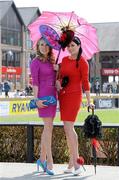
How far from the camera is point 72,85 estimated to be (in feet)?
25.2

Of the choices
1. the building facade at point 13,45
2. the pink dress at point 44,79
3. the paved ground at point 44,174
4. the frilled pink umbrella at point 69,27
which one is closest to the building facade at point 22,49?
the building facade at point 13,45

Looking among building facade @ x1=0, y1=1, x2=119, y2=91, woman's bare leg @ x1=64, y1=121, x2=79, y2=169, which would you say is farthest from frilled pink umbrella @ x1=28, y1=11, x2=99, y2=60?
building facade @ x1=0, y1=1, x2=119, y2=91

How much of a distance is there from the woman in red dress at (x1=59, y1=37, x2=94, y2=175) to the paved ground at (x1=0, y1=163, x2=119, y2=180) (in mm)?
216

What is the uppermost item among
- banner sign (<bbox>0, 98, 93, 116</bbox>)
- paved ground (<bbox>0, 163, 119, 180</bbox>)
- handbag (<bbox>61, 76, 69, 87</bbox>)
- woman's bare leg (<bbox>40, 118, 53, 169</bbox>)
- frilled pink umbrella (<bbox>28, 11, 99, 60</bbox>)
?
frilled pink umbrella (<bbox>28, 11, 99, 60</bbox>)

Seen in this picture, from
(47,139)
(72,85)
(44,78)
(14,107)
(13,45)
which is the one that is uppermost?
(13,45)

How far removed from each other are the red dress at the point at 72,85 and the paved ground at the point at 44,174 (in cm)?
79

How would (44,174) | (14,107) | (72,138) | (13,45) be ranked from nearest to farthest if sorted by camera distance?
(72,138) → (44,174) → (14,107) → (13,45)

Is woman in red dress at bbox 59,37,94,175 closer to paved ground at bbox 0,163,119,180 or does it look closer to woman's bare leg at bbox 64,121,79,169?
woman's bare leg at bbox 64,121,79,169

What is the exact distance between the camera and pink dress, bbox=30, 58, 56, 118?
302 inches

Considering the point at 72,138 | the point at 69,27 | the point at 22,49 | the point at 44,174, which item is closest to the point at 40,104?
the point at 72,138

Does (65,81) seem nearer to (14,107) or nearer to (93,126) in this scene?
(93,126)

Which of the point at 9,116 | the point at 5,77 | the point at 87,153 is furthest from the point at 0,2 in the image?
the point at 87,153

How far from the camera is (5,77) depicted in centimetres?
8612

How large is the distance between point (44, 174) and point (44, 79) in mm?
1337
